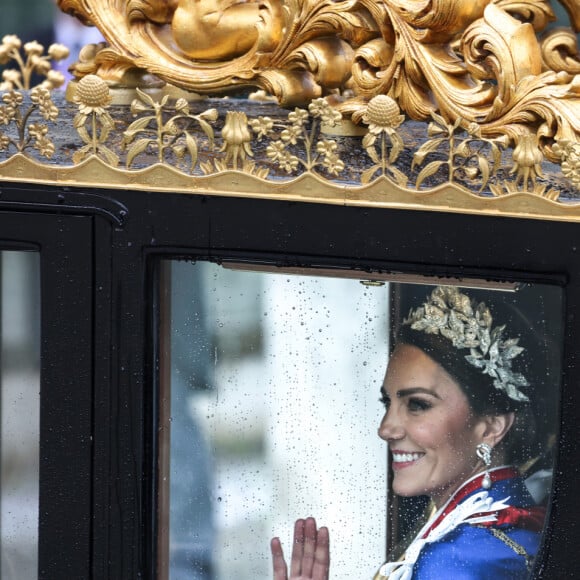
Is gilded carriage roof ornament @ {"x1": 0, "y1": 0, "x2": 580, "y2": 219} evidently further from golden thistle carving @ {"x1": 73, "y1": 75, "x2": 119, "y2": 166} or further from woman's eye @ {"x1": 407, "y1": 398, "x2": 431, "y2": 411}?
woman's eye @ {"x1": 407, "y1": 398, "x2": 431, "y2": 411}

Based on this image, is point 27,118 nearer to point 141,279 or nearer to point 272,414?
point 141,279

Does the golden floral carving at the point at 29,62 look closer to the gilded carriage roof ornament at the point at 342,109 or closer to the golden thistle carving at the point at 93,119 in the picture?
the gilded carriage roof ornament at the point at 342,109

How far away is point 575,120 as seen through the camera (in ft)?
5.03

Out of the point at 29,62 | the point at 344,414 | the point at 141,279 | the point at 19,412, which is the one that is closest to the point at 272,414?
the point at 344,414

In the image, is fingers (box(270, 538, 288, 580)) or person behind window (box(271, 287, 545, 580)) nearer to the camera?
person behind window (box(271, 287, 545, 580))

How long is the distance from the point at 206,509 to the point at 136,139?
0.41 metres

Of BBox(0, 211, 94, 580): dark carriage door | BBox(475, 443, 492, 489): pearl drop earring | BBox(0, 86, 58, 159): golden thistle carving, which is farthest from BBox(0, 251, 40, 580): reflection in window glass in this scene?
BBox(475, 443, 492, 489): pearl drop earring

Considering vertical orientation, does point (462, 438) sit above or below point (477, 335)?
below

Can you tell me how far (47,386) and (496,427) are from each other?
492mm

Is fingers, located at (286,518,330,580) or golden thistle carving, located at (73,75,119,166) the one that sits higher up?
golden thistle carving, located at (73,75,119,166)

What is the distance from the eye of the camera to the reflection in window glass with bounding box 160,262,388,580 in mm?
1654

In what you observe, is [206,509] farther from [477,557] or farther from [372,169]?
[372,169]

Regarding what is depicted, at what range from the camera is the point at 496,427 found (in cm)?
161

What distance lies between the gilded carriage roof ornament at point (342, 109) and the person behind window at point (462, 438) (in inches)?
5.4
